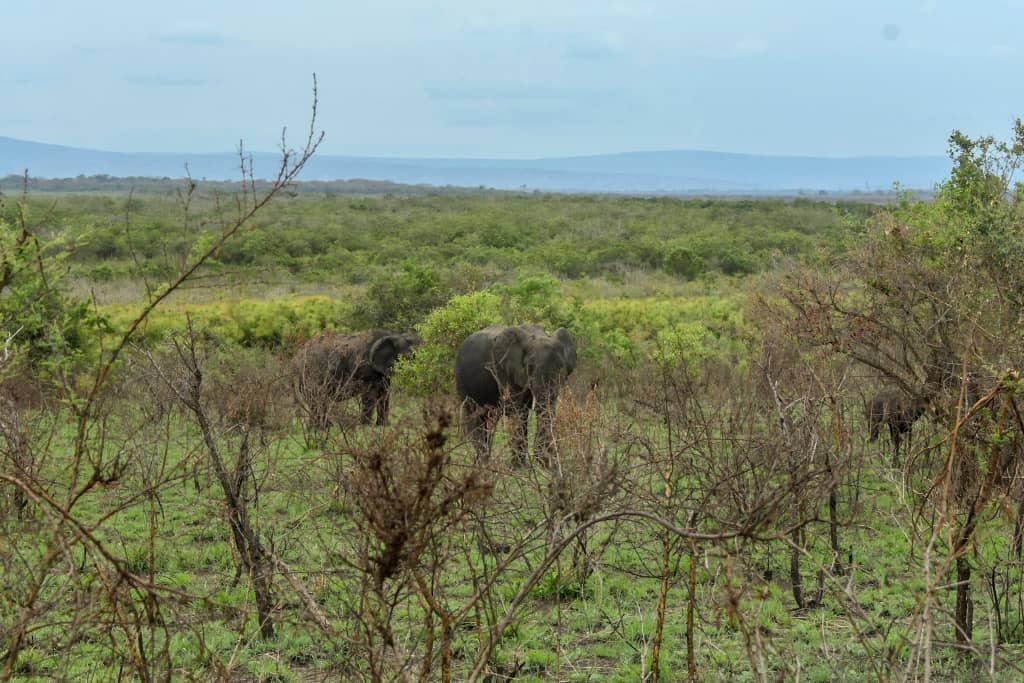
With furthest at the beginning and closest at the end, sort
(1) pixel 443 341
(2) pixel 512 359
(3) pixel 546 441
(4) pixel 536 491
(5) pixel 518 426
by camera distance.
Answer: (1) pixel 443 341 < (2) pixel 512 359 < (5) pixel 518 426 < (3) pixel 546 441 < (4) pixel 536 491

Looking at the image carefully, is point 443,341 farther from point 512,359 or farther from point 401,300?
point 401,300

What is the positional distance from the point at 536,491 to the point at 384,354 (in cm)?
1028

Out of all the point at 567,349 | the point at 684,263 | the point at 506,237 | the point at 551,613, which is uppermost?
the point at 506,237

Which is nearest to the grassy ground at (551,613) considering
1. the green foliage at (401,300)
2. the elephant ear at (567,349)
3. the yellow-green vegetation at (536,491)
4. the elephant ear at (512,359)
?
the yellow-green vegetation at (536,491)

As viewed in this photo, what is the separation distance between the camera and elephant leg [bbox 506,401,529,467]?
10798 millimetres

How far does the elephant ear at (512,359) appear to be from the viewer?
14.2 metres

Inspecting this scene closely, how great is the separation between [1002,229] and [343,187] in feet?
537

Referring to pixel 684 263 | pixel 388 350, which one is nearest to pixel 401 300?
pixel 388 350

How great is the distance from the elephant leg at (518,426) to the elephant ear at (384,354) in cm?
398

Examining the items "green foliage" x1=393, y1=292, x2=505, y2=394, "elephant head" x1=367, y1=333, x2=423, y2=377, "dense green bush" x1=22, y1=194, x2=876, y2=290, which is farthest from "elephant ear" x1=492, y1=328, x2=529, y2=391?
"dense green bush" x1=22, y1=194, x2=876, y2=290

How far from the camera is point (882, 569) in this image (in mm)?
9797

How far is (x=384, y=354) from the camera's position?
701 inches

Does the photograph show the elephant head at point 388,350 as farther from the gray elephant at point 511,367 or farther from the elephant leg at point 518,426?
the elephant leg at point 518,426

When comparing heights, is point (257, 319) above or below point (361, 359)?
below
